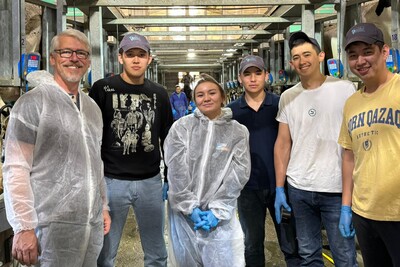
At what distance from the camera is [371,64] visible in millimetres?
1428

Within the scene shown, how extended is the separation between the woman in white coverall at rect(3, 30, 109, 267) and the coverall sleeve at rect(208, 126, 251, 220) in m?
0.57

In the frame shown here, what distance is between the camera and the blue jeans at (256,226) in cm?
206

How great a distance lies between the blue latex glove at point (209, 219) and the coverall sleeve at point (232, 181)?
19 mm

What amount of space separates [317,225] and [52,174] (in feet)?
4.25

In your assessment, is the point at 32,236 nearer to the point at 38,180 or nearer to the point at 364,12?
the point at 38,180

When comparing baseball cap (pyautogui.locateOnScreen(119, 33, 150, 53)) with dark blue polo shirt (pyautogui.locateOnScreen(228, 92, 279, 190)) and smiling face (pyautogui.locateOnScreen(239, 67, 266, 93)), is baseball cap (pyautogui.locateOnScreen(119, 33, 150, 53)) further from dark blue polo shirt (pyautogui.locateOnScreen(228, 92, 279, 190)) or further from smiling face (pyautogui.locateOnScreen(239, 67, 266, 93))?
dark blue polo shirt (pyautogui.locateOnScreen(228, 92, 279, 190))

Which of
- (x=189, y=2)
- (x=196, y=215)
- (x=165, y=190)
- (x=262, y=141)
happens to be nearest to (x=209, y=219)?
(x=196, y=215)

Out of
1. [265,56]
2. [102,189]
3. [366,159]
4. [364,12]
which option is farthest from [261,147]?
[265,56]

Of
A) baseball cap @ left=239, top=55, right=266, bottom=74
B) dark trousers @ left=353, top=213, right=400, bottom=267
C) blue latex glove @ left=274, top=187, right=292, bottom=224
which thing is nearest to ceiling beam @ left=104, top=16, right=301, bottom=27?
baseball cap @ left=239, top=55, right=266, bottom=74

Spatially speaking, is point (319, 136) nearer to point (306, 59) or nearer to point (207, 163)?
point (306, 59)

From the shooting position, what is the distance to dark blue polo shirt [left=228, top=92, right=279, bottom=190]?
2.06m

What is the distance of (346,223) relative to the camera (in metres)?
1.68

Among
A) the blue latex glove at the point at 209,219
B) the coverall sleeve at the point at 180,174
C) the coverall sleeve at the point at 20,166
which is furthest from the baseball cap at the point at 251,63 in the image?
the coverall sleeve at the point at 20,166

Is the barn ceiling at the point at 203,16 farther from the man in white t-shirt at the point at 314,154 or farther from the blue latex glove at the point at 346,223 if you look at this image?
the blue latex glove at the point at 346,223
